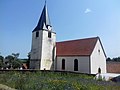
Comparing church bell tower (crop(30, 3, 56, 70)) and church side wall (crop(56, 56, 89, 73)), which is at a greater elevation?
church bell tower (crop(30, 3, 56, 70))

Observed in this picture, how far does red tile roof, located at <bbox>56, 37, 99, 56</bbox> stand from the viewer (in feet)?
118

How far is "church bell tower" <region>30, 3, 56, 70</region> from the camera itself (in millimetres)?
38344

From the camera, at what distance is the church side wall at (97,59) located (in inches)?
1374

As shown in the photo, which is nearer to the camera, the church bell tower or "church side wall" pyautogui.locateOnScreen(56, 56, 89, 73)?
"church side wall" pyautogui.locateOnScreen(56, 56, 89, 73)

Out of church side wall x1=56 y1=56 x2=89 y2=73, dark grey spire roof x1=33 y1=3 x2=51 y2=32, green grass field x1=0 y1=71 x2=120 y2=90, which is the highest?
dark grey spire roof x1=33 y1=3 x2=51 y2=32

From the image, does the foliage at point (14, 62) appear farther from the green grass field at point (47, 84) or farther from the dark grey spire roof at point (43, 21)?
the green grass field at point (47, 84)

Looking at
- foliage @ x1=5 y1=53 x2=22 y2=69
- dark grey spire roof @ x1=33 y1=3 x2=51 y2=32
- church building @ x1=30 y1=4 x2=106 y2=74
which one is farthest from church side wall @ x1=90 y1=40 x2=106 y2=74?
foliage @ x1=5 y1=53 x2=22 y2=69

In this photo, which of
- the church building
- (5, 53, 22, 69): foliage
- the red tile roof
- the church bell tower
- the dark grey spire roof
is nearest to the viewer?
the church building

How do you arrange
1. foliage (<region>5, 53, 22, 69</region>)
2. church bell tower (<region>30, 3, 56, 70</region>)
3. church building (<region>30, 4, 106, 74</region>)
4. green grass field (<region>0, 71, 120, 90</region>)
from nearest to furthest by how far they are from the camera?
green grass field (<region>0, 71, 120, 90</region>)
church building (<region>30, 4, 106, 74</region>)
church bell tower (<region>30, 3, 56, 70</region>)
foliage (<region>5, 53, 22, 69</region>)

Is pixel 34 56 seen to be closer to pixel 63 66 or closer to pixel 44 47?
pixel 44 47

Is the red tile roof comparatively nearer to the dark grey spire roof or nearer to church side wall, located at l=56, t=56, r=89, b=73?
church side wall, located at l=56, t=56, r=89, b=73

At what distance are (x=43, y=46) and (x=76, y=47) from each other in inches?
280

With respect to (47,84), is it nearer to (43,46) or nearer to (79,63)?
(79,63)

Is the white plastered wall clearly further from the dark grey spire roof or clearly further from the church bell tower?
the dark grey spire roof
